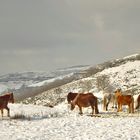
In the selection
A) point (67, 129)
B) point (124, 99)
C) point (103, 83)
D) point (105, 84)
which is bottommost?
point (67, 129)

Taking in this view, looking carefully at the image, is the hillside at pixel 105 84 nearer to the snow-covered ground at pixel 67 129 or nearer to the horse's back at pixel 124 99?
the horse's back at pixel 124 99

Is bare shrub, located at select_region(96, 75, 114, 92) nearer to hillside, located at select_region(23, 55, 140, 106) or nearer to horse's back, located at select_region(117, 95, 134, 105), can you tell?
hillside, located at select_region(23, 55, 140, 106)

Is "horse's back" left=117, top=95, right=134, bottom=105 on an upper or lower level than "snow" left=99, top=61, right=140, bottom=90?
lower

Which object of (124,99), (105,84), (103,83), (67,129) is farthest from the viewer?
(103,83)

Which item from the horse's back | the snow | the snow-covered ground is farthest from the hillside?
the snow-covered ground

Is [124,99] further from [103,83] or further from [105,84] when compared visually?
[103,83]

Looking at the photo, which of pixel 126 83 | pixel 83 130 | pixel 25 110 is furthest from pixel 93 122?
pixel 126 83

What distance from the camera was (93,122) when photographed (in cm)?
3061

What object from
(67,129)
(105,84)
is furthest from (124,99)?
(105,84)

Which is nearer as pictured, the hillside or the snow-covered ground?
the snow-covered ground

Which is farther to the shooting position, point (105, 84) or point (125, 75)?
point (125, 75)

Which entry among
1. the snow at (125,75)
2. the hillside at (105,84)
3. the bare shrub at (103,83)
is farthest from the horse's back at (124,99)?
the bare shrub at (103,83)

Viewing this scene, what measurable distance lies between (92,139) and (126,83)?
67.3 metres

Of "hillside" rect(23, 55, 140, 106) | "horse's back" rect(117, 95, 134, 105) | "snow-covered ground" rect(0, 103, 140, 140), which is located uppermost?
"hillside" rect(23, 55, 140, 106)
